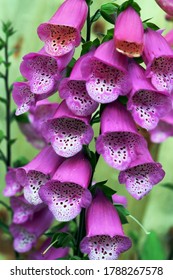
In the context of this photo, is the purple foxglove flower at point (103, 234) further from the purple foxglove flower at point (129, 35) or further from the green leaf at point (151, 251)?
the green leaf at point (151, 251)

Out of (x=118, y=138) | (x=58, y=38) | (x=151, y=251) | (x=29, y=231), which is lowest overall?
(x=151, y=251)

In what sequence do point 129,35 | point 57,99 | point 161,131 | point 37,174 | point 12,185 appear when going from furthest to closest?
point 57,99
point 161,131
point 12,185
point 37,174
point 129,35

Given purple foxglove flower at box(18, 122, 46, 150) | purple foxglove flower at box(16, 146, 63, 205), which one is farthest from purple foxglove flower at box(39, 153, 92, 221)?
purple foxglove flower at box(18, 122, 46, 150)

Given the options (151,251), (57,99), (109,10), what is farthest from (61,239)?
(57,99)

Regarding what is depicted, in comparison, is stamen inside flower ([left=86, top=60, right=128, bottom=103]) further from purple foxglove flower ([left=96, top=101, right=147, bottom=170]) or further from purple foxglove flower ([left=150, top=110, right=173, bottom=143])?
purple foxglove flower ([left=150, top=110, right=173, bottom=143])

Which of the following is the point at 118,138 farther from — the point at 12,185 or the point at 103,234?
the point at 12,185

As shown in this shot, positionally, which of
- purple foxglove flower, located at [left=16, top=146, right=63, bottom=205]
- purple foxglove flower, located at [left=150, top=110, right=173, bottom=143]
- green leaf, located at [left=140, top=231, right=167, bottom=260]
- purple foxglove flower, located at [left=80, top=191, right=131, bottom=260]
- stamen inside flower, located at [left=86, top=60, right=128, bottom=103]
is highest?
stamen inside flower, located at [left=86, top=60, right=128, bottom=103]

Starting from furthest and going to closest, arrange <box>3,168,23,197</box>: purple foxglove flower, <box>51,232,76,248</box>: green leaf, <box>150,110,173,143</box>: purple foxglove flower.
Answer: <box>150,110,173,143</box>: purple foxglove flower, <box>3,168,23,197</box>: purple foxglove flower, <box>51,232,76,248</box>: green leaf
